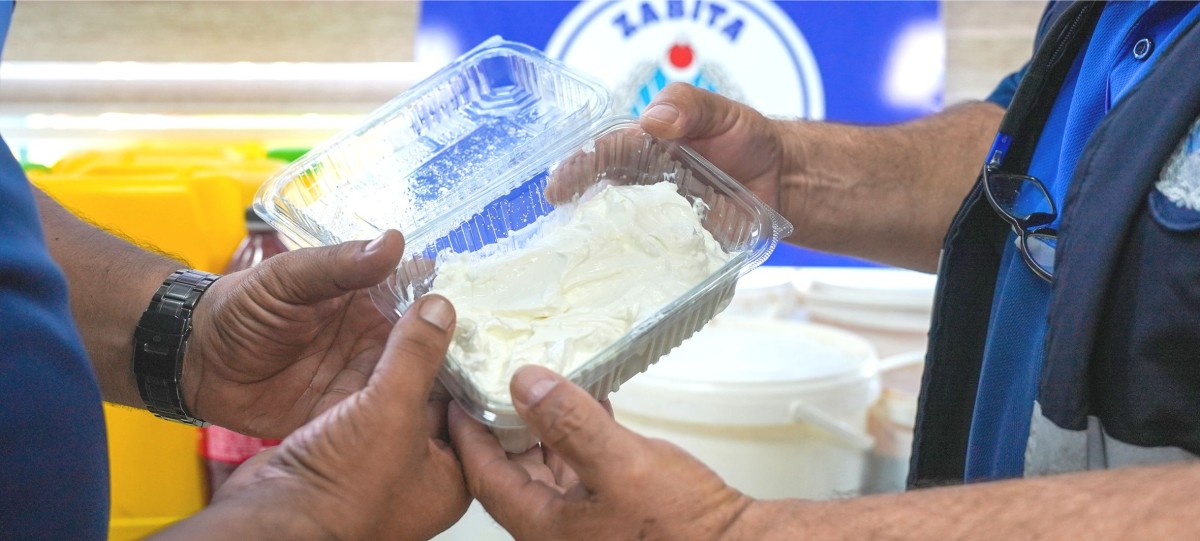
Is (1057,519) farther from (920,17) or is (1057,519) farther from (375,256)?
(920,17)

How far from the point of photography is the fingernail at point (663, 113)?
1.07 metres

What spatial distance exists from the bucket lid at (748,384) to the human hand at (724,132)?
28 cm

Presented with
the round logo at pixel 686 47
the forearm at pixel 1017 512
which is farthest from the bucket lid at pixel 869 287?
the forearm at pixel 1017 512

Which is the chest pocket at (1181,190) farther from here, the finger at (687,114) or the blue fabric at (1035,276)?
the finger at (687,114)

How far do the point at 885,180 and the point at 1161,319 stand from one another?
0.58 meters

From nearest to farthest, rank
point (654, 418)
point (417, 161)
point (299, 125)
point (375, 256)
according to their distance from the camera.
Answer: point (375, 256) < point (417, 161) < point (654, 418) < point (299, 125)

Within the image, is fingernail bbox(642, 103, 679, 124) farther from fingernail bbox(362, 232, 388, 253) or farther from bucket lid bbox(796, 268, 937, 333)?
bucket lid bbox(796, 268, 937, 333)

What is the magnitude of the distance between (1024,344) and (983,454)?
15 cm

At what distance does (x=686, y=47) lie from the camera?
1963mm

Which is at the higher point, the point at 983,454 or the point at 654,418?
the point at 983,454

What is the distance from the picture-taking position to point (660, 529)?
692 millimetres

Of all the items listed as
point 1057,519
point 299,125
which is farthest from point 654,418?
point 299,125

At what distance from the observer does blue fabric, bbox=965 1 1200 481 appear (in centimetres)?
89

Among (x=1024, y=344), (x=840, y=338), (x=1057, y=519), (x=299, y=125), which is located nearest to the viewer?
(x=1057, y=519)
